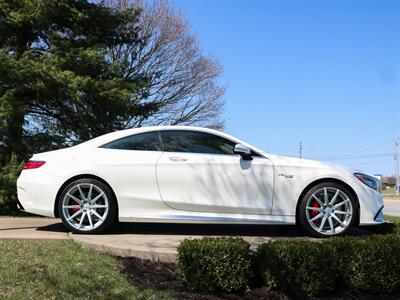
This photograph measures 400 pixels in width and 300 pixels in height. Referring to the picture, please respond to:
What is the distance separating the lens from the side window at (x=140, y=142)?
21.4ft

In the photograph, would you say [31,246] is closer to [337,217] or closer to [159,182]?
[159,182]

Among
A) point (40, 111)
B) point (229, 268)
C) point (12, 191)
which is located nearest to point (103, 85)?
point (40, 111)

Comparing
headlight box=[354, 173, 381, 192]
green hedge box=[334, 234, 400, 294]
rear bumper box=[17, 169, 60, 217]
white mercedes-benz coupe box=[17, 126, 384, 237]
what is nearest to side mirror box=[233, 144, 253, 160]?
white mercedes-benz coupe box=[17, 126, 384, 237]

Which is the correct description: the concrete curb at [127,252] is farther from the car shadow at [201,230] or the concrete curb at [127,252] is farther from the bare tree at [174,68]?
the bare tree at [174,68]

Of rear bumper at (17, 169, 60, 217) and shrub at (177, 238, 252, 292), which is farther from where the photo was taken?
rear bumper at (17, 169, 60, 217)

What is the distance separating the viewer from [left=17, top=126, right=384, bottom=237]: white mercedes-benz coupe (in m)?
6.25

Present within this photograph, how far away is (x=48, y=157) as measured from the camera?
6516mm

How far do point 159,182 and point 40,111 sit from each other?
21.9ft

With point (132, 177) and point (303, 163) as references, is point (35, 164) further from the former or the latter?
point (303, 163)

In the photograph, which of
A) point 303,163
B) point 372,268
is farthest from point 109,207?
point 372,268

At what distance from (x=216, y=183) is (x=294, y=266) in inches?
81.3

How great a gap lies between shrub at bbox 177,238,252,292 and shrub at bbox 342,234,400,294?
962 mm

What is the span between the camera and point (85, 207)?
20.6ft

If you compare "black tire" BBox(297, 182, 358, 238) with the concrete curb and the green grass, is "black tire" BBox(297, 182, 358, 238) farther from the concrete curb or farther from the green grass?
the green grass
